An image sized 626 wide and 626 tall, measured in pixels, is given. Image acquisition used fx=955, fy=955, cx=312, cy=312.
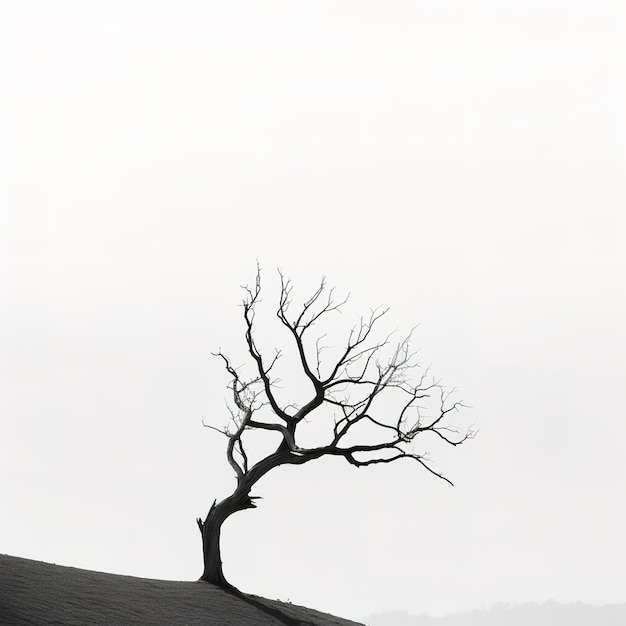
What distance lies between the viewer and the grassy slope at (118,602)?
16.5 metres

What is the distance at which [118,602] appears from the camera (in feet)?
60.4

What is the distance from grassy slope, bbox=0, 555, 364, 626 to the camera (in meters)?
16.5

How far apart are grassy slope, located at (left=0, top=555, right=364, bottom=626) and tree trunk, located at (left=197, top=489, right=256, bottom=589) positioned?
50 centimetres

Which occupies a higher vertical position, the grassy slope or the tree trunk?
the tree trunk

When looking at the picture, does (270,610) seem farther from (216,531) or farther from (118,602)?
(118,602)

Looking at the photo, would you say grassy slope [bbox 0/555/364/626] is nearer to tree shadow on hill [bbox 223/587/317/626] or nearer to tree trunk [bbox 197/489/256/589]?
tree shadow on hill [bbox 223/587/317/626]

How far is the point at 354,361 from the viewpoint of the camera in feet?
77.2

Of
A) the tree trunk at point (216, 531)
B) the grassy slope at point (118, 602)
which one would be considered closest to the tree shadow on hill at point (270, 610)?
the grassy slope at point (118, 602)

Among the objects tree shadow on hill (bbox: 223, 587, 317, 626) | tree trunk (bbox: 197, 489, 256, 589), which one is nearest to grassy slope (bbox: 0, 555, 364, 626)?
tree shadow on hill (bbox: 223, 587, 317, 626)

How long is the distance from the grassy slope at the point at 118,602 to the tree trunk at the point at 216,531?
495 mm

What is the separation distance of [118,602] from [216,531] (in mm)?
4223

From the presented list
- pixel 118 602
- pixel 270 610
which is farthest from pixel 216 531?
pixel 118 602

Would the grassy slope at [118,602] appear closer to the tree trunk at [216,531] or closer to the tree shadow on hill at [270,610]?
the tree shadow on hill at [270,610]

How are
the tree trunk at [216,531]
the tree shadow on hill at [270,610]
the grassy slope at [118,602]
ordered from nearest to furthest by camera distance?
the grassy slope at [118,602], the tree shadow on hill at [270,610], the tree trunk at [216,531]
